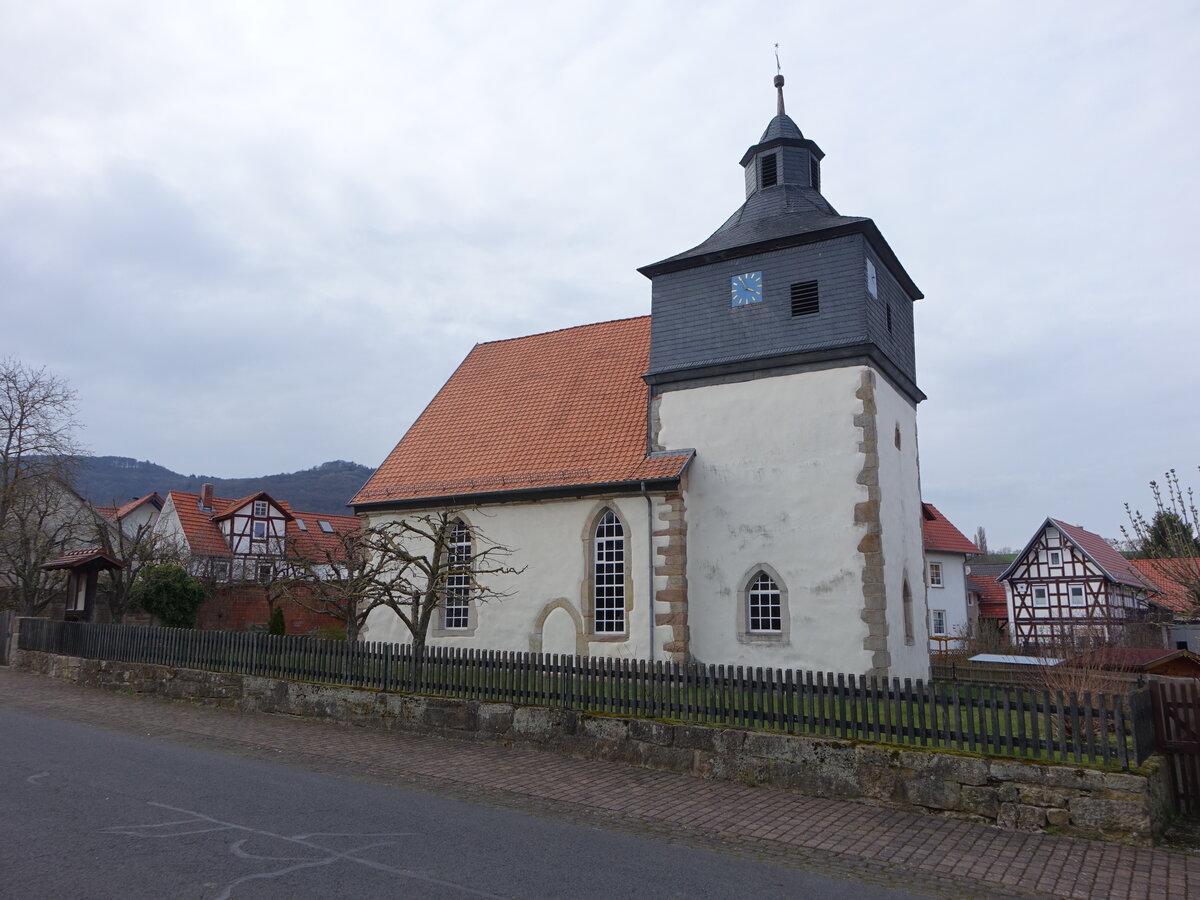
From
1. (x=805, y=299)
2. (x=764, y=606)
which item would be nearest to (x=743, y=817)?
(x=764, y=606)

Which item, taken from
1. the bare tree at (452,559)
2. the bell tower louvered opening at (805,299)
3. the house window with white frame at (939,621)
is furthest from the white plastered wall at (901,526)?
the house window with white frame at (939,621)

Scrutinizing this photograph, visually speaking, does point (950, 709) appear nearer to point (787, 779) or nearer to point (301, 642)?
point (787, 779)

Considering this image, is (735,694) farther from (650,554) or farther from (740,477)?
(740,477)

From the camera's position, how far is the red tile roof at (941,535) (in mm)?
46344

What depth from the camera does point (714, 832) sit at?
8.43 m

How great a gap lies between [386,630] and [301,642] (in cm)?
580

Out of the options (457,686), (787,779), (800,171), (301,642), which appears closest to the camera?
(787,779)

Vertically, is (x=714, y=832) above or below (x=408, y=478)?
below

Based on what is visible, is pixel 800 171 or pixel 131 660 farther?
pixel 800 171

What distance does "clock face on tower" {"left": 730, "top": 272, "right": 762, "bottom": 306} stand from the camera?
18.6 meters

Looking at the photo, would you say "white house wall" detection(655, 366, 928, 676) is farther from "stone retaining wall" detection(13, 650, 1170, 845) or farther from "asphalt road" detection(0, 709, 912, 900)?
"asphalt road" detection(0, 709, 912, 900)

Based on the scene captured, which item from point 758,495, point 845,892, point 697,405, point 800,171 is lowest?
→ point 845,892

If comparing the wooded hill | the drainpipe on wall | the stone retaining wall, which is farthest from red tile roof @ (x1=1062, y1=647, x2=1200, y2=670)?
the wooded hill

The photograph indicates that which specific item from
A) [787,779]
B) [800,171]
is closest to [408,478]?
[800,171]
